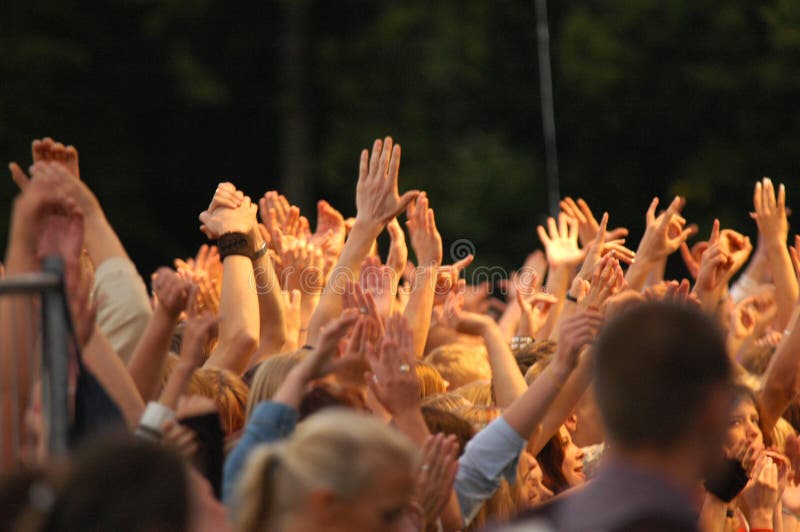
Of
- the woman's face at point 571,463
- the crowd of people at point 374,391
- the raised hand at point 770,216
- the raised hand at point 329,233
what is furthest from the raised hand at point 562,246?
the woman's face at point 571,463

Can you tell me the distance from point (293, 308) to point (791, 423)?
6.33 ft

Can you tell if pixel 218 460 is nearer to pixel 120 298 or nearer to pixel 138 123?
pixel 120 298

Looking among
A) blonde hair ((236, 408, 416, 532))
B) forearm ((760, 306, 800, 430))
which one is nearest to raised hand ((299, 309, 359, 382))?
blonde hair ((236, 408, 416, 532))

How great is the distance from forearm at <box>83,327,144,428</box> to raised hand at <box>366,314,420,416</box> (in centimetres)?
61

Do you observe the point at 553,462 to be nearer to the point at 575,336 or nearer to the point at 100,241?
the point at 575,336

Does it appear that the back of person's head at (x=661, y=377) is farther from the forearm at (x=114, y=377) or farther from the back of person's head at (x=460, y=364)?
the back of person's head at (x=460, y=364)

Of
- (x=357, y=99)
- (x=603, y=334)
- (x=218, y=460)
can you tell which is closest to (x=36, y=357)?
(x=218, y=460)

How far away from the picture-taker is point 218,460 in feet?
11.6

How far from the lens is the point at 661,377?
2619mm

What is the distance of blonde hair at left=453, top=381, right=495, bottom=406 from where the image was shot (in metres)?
4.98

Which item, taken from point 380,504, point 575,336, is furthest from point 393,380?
point 380,504

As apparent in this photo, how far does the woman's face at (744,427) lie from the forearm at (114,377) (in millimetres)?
1782

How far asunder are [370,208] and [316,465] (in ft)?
8.55

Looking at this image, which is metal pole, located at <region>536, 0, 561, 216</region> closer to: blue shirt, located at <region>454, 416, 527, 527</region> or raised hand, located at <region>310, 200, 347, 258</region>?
raised hand, located at <region>310, 200, 347, 258</region>
